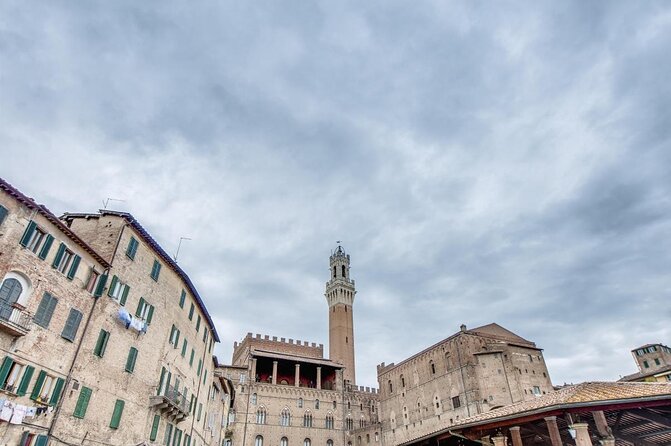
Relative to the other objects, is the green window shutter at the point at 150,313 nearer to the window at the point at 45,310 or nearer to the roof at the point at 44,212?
the roof at the point at 44,212

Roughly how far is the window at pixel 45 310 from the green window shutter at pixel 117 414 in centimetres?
552

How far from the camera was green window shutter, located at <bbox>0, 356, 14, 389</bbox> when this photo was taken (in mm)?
13328

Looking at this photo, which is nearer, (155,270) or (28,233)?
(28,233)

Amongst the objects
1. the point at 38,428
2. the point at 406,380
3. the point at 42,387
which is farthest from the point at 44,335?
the point at 406,380

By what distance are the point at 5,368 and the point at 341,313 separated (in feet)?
211

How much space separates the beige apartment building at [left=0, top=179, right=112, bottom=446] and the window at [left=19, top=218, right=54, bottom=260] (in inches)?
1.4

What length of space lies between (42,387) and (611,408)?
18.4m

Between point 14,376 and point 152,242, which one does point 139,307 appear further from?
point 14,376

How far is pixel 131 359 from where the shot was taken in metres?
19.8

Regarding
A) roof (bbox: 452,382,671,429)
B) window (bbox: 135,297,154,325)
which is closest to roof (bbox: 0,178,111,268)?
window (bbox: 135,297,154,325)

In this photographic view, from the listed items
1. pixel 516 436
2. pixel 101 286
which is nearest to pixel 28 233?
pixel 101 286

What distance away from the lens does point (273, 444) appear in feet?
158

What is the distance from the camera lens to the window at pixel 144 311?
20.8 meters

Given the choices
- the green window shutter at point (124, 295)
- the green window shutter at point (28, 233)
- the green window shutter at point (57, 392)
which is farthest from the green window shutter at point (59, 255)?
the green window shutter at point (57, 392)
